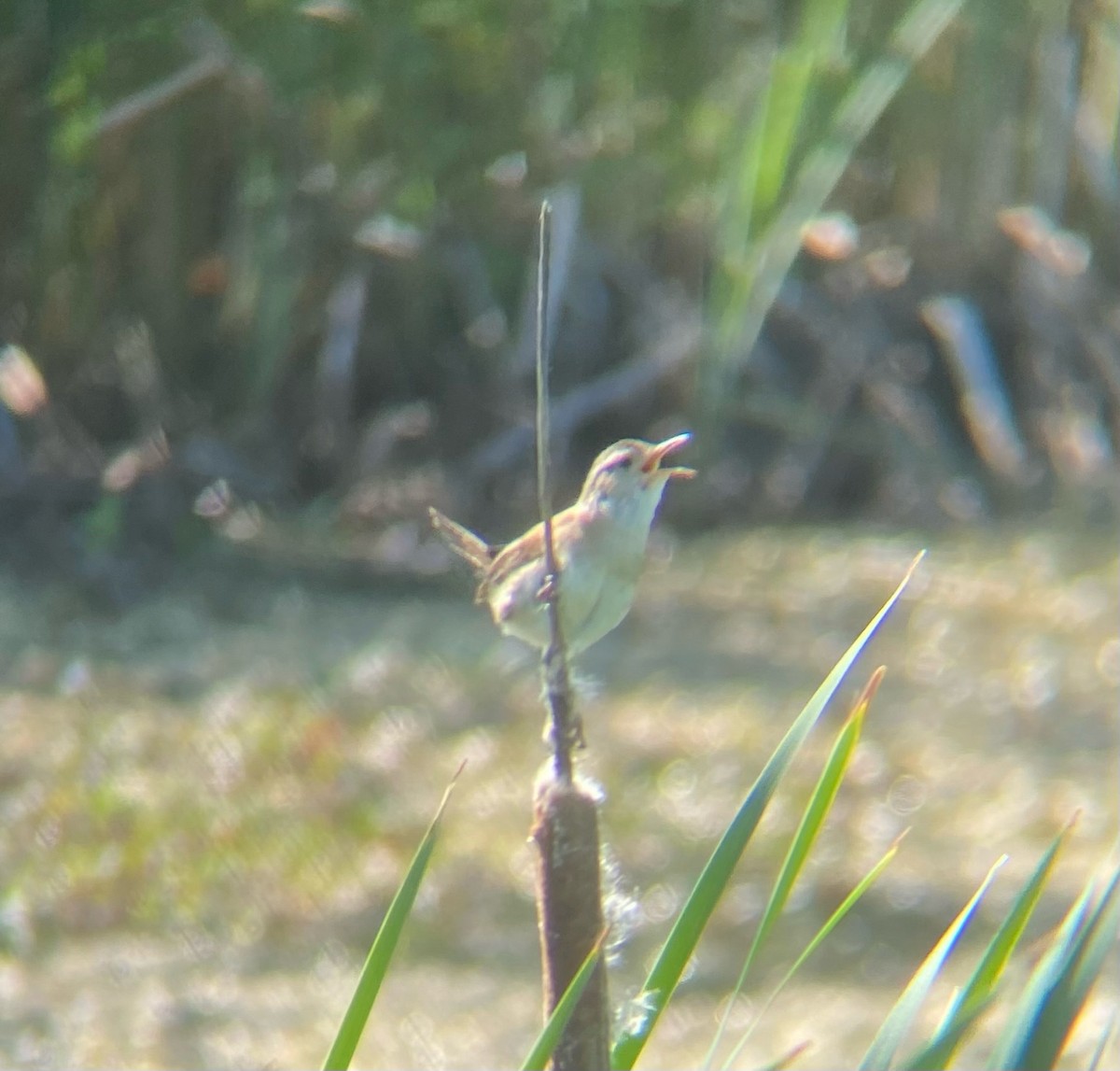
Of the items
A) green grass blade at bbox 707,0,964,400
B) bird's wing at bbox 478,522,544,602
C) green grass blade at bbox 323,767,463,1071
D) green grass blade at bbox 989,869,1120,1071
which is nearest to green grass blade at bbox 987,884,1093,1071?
green grass blade at bbox 989,869,1120,1071

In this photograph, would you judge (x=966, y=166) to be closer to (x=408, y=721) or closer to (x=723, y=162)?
(x=723, y=162)

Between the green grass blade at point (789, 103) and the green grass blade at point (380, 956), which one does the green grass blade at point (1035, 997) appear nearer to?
the green grass blade at point (380, 956)

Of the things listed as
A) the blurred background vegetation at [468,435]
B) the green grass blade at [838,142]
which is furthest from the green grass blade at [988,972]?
the blurred background vegetation at [468,435]

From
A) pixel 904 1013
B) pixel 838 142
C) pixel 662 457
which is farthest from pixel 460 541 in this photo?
pixel 838 142

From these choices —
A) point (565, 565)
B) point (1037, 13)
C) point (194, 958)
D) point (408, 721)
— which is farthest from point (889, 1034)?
point (1037, 13)

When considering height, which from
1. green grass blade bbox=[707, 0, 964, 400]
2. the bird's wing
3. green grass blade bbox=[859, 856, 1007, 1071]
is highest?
green grass blade bbox=[707, 0, 964, 400]

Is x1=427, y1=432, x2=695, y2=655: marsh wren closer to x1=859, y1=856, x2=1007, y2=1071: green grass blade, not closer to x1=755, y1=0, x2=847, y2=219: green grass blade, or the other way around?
x1=859, y1=856, x2=1007, y2=1071: green grass blade
